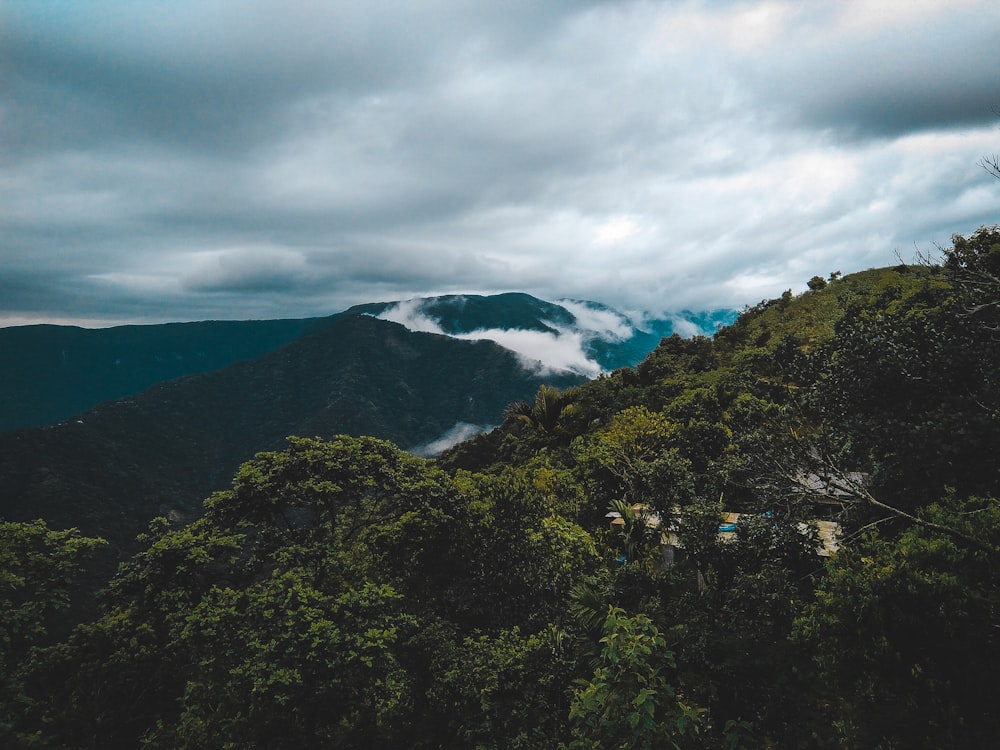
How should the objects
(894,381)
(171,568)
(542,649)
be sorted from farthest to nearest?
(894,381), (171,568), (542,649)

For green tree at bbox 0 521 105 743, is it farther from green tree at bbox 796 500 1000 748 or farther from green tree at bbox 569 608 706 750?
green tree at bbox 796 500 1000 748

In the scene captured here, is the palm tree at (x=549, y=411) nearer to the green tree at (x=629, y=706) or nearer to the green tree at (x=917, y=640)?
the green tree at (x=917, y=640)

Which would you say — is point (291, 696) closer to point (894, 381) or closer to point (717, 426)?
point (894, 381)

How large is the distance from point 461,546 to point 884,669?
7.99 meters

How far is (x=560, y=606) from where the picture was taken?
11047 millimetres

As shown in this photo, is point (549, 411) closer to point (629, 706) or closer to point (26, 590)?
point (629, 706)

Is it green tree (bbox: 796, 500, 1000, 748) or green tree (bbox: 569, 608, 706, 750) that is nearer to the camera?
green tree (bbox: 569, 608, 706, 750)

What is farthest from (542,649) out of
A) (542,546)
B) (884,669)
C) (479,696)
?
(884,669)

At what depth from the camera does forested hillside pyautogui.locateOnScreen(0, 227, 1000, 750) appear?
22.1 ft

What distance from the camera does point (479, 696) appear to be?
328 inches

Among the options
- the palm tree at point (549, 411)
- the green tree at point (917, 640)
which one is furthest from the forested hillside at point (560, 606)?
the palm tree at point (549, 411)

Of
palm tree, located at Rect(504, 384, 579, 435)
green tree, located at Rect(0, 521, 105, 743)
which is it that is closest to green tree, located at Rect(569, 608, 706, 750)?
green tree, located at Rect(0, 521, 105, 743)

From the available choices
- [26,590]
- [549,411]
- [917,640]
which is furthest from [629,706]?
[549,411]

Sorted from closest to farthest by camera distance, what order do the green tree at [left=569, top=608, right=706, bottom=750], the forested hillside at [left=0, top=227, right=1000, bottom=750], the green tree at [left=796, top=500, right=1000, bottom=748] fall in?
the green tree at [left=569, top=608, right=706, bottom=750]
the green tree at [left=796, top=500, right=1000, bottom=748]
the forested hillside at [left=0, top=227, right=1000, bottom=750]
